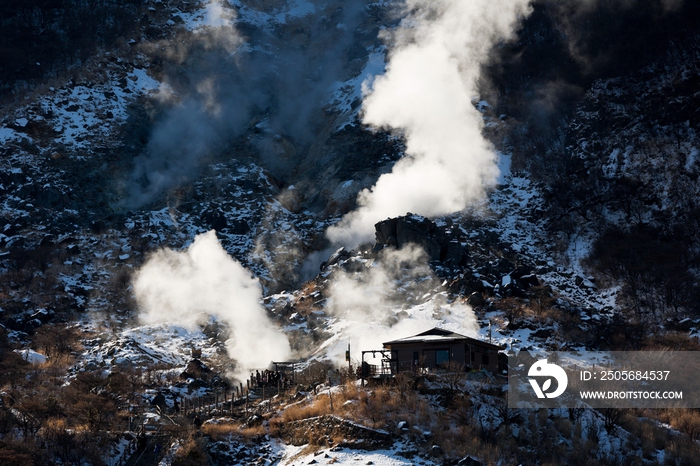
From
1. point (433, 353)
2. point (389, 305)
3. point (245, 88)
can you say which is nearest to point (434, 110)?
point (245, 88)

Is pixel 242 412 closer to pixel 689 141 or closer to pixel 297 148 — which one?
pixel 689 141

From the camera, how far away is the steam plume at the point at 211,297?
2151 inches

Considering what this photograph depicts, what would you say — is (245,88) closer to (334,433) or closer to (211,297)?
(211,297)

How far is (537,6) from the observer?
93.8m

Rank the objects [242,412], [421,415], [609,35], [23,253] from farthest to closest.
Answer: [609,35]
[23,253]
[242,412]
[421,415]

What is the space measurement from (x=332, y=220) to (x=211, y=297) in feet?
54.7

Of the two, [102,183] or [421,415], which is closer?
[421,415]

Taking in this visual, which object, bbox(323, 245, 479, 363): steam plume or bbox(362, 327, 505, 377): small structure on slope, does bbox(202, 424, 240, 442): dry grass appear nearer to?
bbox(362, 327, 505, 377): small structure on slope

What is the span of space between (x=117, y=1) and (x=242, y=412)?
82336 millimetres

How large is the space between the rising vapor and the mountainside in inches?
13.4

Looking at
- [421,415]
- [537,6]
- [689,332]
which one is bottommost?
[421,415]

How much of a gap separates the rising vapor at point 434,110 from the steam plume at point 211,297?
450 inches

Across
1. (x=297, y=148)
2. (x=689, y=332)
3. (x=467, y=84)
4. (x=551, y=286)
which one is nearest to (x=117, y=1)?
(x=297, y=148)

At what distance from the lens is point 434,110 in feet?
273
